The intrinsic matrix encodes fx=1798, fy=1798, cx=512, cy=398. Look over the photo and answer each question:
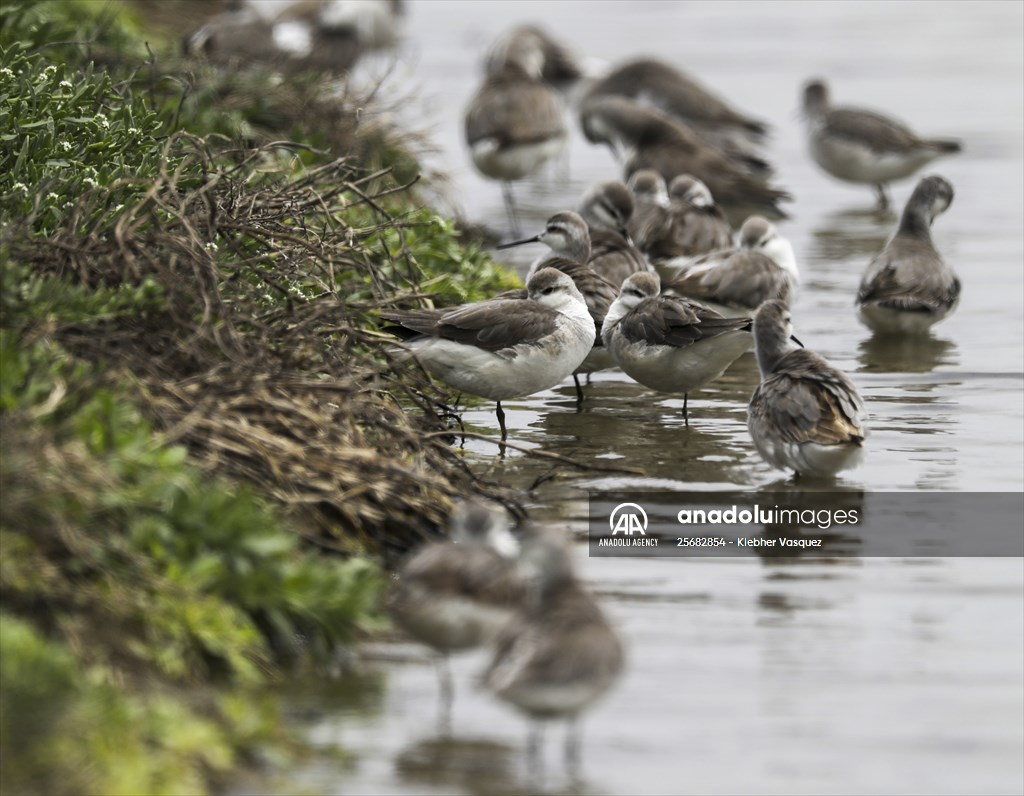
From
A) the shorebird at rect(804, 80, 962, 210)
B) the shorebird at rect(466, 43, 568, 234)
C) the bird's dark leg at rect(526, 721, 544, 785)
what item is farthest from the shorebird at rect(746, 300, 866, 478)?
the shorebird at rect(804, 80, 962, 210)

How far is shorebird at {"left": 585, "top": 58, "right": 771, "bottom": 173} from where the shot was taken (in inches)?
725

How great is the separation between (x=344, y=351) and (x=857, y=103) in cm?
1623

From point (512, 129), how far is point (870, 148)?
350cm

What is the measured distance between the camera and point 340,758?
5488mm

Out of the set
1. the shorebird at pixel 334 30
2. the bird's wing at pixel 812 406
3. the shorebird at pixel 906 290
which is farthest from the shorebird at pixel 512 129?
the bird's wing at pixel 812 406

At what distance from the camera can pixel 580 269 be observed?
10656 millimetres

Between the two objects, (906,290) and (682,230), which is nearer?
(906,290)

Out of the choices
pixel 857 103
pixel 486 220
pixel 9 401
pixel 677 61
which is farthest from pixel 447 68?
pixel 9 401

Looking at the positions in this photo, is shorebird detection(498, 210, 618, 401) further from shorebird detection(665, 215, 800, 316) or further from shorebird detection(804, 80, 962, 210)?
shorebird detection(804, 80, 962, 210)

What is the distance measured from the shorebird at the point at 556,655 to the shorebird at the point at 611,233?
5.50 meters

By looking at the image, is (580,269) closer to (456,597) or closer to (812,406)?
(812,406)

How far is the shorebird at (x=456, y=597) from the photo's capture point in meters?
5.73

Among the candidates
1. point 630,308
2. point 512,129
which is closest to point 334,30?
point 512,129

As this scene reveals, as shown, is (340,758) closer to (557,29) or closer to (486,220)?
(486,220)
